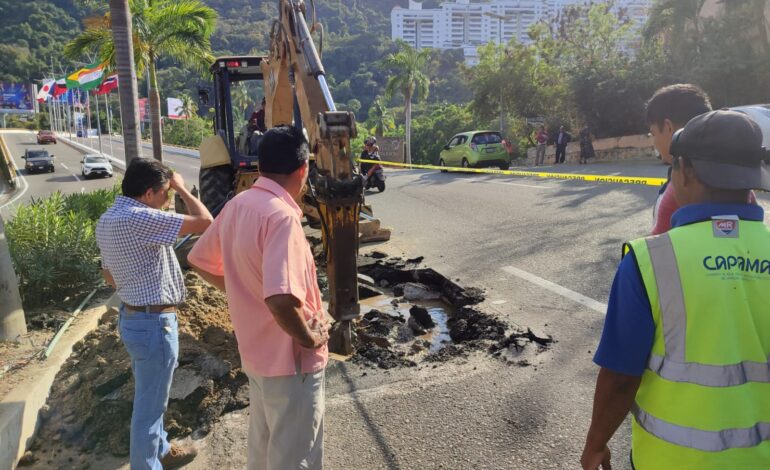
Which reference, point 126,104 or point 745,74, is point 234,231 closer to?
point 126,104

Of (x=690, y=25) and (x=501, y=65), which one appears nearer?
(x=690, y=25)

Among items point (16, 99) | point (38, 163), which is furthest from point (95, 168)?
point (16, 99)

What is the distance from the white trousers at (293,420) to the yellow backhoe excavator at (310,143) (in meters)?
0.81

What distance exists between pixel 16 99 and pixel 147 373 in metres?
124

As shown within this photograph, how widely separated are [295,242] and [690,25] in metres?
29.6

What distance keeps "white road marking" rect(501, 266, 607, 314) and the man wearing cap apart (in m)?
3.88

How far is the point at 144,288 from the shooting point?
3018 mm

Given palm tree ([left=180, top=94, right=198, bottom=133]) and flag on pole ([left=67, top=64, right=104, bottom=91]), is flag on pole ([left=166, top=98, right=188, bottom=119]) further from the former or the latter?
flag on pole ([left=67, top=64, right=104, bottom=91])

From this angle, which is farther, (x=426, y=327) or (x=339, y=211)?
(x=426, y=327)

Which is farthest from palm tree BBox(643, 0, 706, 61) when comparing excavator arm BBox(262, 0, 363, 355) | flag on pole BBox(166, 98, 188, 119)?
flag on pole BBox(166, 98, 188, 119)

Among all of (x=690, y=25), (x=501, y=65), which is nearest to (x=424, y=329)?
(x=690, y=25)

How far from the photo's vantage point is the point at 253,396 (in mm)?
2635

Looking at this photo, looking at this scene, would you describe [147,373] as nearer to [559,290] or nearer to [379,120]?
[559,290]

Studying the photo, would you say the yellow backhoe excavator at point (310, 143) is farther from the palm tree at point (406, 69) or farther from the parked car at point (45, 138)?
the parked car at point (45, 138)
